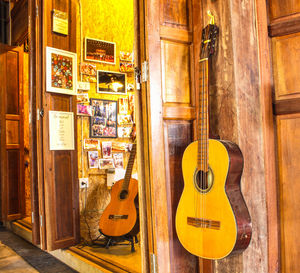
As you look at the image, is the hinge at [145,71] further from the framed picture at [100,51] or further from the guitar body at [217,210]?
the framed picture at [100,51]

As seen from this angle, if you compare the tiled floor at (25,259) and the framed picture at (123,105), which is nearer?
the tiled floor at (25,259)

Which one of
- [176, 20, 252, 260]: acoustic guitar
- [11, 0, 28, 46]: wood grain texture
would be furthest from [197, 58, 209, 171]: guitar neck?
[11, 0, 28, 46]: wood grain texture

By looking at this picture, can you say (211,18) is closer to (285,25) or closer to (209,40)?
(209,40)

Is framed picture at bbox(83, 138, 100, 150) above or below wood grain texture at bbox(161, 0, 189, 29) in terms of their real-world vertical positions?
below

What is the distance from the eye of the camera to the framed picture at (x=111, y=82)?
3.94 m

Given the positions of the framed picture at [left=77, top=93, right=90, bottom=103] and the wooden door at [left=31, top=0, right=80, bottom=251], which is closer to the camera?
the wooden door at [left=31, top=0, right=80, bottom=251]

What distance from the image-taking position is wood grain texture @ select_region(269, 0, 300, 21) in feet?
5.65

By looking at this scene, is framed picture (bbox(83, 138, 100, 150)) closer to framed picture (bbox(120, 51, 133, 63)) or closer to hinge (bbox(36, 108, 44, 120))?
hinge (bbox(36, 108, 44, 120))

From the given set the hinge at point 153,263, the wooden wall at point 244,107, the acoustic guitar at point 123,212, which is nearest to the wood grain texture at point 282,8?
the wooden wall at point 244,107

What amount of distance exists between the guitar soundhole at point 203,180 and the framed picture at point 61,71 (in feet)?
6.96

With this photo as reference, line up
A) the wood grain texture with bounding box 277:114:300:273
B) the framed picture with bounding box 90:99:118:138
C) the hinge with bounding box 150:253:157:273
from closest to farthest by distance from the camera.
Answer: the wood grain texture with bounding box 277:114:300:273, the hinge with bounding box 150:253:157:273, the framed picture with bounding box 90:99:118:138

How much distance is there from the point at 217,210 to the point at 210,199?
2.7 inches

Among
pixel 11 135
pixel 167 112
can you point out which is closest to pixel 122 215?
pixel 167 112

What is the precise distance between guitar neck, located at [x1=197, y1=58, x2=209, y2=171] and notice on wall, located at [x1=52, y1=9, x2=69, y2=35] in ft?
7.01
